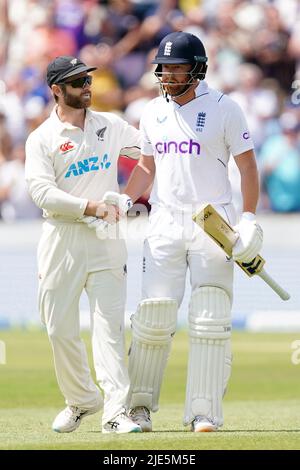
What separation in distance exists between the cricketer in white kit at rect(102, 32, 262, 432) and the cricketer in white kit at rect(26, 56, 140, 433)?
18 cm

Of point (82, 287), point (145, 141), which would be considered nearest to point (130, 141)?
point (145, 141)

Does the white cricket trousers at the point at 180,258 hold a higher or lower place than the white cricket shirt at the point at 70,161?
lower

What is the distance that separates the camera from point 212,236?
6.24 metres

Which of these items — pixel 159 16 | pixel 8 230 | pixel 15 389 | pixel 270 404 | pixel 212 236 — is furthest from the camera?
pixel 159 16

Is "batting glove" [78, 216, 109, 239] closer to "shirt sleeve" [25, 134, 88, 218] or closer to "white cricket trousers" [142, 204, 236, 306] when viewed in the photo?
"shirt sleeve" [25, 134, 88, 218]

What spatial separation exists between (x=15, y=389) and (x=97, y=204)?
3466 mm

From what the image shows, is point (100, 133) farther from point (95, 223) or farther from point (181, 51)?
point (181, 51)

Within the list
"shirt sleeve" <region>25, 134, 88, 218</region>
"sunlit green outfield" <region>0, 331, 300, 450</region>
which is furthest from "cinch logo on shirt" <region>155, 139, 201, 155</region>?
"sunlit green outfield" <region>0, 331, 300, 450</region>

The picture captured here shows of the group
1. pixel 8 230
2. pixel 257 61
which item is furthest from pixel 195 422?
pixel 257 61

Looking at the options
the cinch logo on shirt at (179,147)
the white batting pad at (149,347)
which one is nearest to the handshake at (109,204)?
the cinch logo on shirt at (179,147)

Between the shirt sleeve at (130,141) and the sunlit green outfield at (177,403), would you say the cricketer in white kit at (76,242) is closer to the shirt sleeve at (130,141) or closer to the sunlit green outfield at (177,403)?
the shirt sleeve at (130,141)

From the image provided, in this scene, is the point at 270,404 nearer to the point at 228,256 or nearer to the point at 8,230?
the point at 228,256

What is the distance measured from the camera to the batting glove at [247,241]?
622 cm

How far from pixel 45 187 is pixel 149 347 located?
40.0 inches
